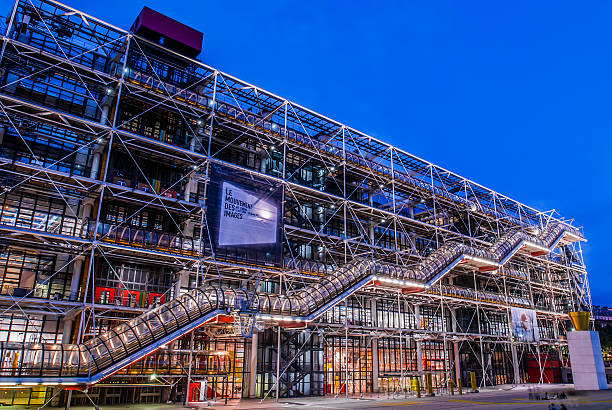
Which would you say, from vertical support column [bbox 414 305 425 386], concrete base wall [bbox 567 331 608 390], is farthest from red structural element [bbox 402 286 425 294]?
concrete base wall [bbox 567 331 608 390]

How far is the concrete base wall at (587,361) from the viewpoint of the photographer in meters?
26.9

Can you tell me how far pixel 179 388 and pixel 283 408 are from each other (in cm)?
504

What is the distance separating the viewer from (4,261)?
17422 mm

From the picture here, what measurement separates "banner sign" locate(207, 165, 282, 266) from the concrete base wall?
19.2 metres

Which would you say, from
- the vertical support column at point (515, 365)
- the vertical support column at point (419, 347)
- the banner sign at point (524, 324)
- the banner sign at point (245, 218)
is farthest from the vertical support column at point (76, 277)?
the vertical support column at point (515, 365)

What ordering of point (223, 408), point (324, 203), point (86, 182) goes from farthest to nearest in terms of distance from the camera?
point (324, 203) < point (86, 182) < point (223, 408)

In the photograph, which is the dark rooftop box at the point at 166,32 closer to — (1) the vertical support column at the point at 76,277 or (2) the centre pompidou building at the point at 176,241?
(2) the centre pompidou building at the point at 176,241

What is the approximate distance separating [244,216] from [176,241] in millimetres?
3605

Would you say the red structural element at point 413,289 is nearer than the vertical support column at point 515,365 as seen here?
Yes

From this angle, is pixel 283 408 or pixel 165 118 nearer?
pixel 283 408

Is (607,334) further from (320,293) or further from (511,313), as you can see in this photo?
(320,293)

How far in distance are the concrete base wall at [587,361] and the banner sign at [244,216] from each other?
19.2 metres

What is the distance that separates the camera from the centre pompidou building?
1686 cm

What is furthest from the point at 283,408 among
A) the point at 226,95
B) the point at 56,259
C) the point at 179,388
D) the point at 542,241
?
the point at 542,241
